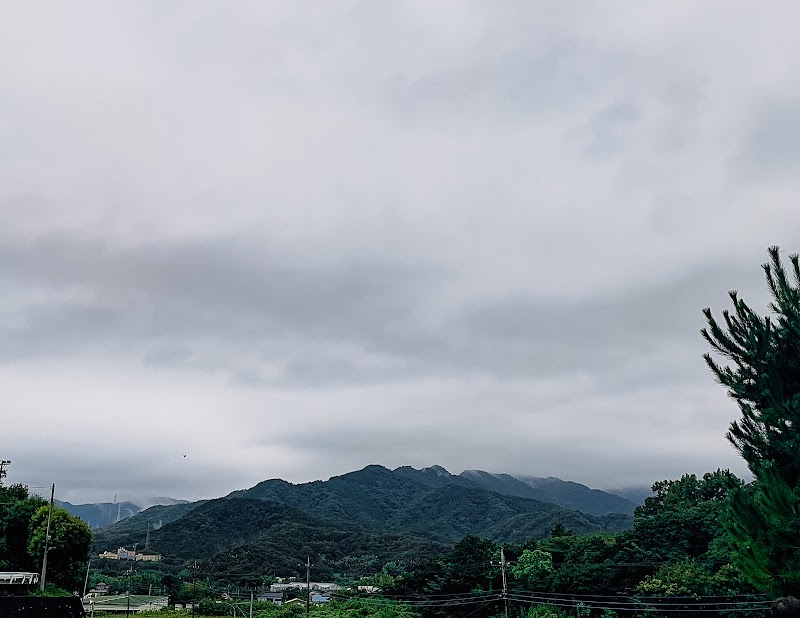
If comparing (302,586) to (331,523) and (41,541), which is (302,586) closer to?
(41,541)

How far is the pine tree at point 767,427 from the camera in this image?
41.8 ft

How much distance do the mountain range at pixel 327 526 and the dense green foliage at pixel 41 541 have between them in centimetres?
3663

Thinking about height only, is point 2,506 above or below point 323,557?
above

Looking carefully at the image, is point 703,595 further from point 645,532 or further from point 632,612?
point 645,532

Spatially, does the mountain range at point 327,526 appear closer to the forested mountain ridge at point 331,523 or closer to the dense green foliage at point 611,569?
the forested mountain ridge at point 331,523

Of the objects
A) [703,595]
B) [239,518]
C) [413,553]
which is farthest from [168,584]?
[239,518]

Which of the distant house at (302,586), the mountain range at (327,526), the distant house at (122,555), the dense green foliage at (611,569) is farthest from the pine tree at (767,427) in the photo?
the distant house at (122,555)

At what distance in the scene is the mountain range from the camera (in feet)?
299

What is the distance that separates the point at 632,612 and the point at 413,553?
213ft

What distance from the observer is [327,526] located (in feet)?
391

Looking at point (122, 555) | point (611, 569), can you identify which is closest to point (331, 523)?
point (122, 555)

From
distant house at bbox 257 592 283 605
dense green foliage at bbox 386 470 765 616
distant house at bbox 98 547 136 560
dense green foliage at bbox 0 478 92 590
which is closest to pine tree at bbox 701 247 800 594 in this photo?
dense green foliage at bbox 386 470 765 616

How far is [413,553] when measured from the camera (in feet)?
306

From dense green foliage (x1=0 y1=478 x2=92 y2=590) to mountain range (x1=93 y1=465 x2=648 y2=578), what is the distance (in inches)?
1442
